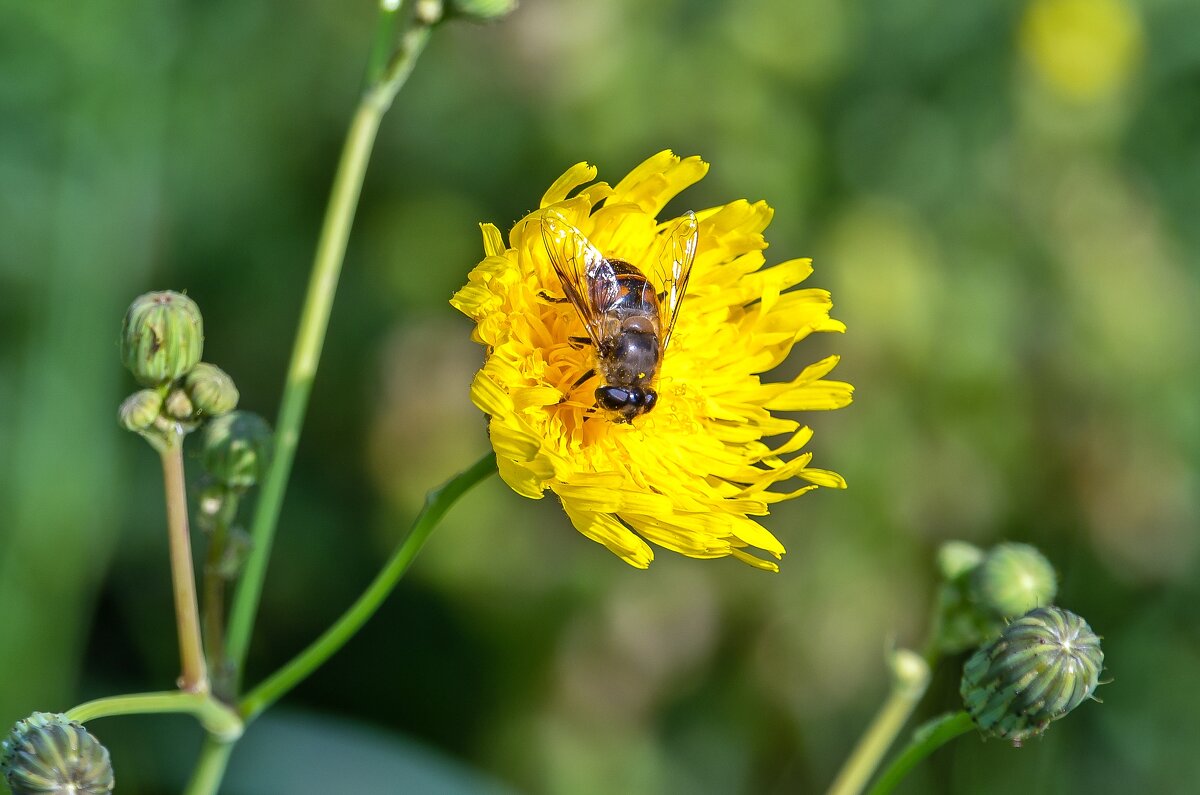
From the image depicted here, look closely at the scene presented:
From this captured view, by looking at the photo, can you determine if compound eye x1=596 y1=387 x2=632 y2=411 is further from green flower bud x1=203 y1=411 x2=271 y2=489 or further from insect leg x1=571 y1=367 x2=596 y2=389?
green flower bud x1=203 y1=411 x2=271 y2=489

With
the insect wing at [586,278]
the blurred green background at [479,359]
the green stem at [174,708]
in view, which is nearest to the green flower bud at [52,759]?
the green stem at [174,708]

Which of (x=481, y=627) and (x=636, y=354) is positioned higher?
(x=636, y=354)

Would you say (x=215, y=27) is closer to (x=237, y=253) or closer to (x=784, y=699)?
(x=237, y=253)

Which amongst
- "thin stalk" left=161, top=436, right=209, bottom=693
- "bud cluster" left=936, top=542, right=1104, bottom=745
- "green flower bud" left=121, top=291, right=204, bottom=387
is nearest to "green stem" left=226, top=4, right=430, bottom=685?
"thin stalk" left=161, top=436, right=209, bottom=693

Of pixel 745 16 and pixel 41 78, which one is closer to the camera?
pixel 41 78

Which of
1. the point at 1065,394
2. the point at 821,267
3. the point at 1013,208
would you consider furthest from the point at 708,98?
the point at 1065,394

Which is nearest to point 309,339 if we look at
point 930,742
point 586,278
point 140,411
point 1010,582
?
point 140,411

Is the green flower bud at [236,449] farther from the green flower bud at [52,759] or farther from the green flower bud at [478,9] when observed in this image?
Result: the green flower bud at [478,9]
